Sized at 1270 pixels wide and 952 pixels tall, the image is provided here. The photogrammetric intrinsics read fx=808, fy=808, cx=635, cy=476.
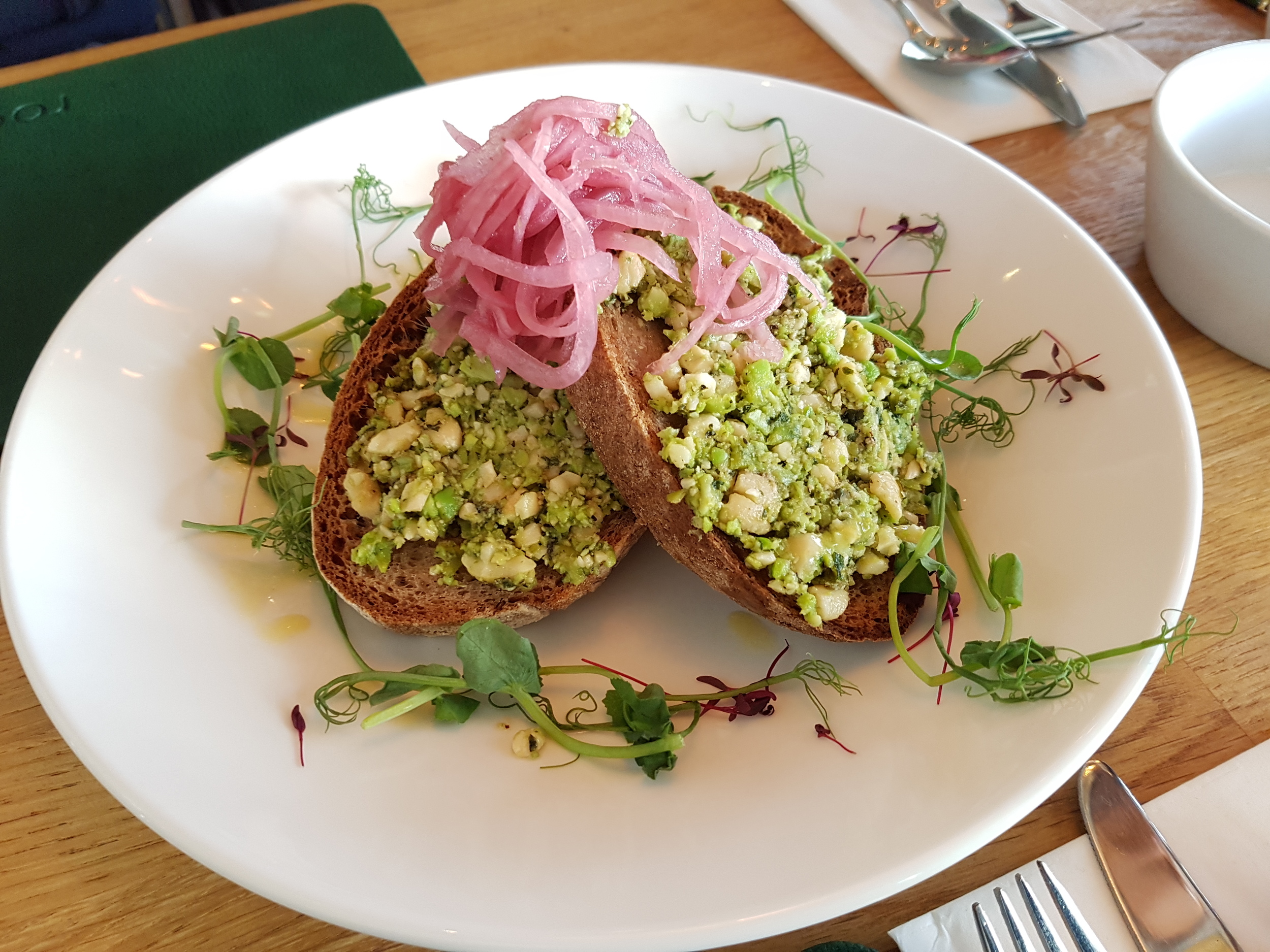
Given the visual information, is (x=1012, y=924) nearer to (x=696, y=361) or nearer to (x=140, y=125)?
(x=696, y=361)

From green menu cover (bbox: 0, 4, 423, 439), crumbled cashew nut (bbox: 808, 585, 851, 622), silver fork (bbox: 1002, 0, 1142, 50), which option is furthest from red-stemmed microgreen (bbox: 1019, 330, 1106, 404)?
green menu cover (bbox: 0, 4, 423, 439)

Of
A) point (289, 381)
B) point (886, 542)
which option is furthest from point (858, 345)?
point (289, 381)

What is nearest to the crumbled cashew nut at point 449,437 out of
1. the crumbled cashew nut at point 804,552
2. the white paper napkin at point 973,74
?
the crumbled cashew nut at point 804,552

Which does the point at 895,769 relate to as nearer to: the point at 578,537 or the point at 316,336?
A: the point at 578,537

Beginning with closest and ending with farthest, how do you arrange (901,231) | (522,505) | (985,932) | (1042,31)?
(985,932) < (522,505) < (901,231) < (1042,31)

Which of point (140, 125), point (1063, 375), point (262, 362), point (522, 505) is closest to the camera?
point (522, 505)

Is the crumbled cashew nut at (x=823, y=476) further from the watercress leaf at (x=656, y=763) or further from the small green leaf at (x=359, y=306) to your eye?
the small green leaf at (x=359, y=306)

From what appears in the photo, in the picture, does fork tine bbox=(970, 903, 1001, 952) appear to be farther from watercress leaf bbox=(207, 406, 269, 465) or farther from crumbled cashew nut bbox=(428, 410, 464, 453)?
watercress leaf bbox=(207, 406, 269, 465)
